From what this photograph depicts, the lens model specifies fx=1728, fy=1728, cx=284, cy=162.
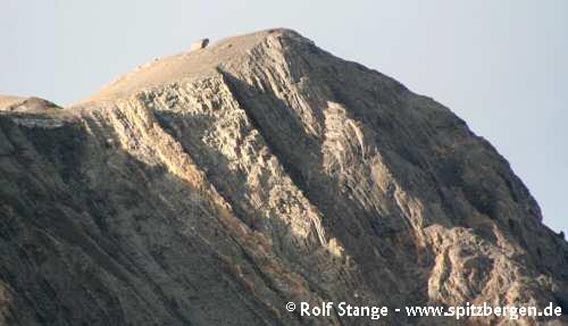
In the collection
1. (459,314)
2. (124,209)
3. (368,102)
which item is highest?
(368,102)

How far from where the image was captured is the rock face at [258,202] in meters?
70.1

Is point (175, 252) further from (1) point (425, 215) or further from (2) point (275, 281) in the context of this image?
(1) point (425, 215)

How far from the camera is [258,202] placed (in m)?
75.3

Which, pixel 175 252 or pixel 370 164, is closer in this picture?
pixel 175 252

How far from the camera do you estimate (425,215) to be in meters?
77.2

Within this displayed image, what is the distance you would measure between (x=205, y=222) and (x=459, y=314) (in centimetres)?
1151

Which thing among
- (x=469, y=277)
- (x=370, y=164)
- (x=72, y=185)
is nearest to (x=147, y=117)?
(x=72, y=185)

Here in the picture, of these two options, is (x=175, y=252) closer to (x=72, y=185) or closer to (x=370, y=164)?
(x=72, y=185)

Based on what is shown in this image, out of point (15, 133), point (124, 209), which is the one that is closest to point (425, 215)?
point (124, 209)

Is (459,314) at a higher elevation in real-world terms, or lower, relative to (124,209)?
lower

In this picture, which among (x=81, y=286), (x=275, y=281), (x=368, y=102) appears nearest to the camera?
(x=81, y=286)

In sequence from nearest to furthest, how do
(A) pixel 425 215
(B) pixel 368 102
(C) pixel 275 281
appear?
(C) pixel 275 281 → (A) pixel 425 215 → (B) pixel 368 102

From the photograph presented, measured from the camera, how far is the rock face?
70062 millimetres

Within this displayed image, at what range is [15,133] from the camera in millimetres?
75125
